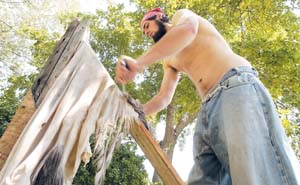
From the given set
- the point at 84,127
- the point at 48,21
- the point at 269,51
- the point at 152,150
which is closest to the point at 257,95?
the point at 152,150

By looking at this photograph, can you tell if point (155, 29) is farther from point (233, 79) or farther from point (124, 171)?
point (124, 171)

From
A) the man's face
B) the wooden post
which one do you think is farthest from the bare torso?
the wooden post

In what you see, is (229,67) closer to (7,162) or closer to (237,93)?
(237,93)

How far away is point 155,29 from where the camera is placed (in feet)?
5.67

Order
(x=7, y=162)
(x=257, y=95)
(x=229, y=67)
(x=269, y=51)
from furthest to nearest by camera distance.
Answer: (x=269, y=51), (x=229, y=67), (x=257, y=95), (x=7, y=162)

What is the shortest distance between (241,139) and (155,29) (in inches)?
27.3

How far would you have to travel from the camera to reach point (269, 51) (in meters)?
5.90

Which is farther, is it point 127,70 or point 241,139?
point 127,70

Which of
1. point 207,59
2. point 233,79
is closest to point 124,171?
point 207,59

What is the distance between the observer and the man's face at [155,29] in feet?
5.64

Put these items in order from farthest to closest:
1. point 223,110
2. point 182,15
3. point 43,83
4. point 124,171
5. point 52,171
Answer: point 124,171 < point 182,15 < point 43,83 < point 223,110 < point 52,171

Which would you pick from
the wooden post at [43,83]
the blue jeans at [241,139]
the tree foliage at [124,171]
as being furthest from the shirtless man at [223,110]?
the tree foliage at [124,171]

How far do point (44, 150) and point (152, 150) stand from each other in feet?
1.60

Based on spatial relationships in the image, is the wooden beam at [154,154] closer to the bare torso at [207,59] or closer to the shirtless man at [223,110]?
the shirtless man at [223,110]
